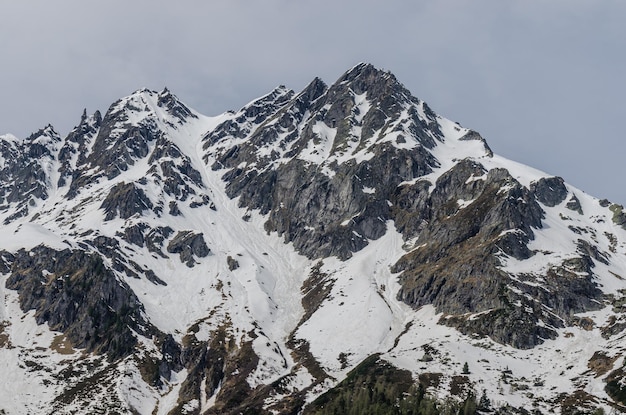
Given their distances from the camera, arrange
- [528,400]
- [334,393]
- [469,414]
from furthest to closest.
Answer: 1. [334,393]
2. [528,400]
3. [469,414]

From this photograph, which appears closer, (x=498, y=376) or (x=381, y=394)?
(x=381, y=394)

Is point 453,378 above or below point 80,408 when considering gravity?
above

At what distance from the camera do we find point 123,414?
7815 inches

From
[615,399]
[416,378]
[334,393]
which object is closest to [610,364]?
[615,399]

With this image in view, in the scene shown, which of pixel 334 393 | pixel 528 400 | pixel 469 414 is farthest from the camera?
pixel 334 393

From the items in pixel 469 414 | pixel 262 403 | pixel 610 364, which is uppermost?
pixel 610 364

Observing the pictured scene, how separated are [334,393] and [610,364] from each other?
8899 centimetres

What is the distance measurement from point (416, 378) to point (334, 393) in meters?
27.7

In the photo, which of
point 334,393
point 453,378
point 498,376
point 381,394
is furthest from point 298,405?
point 498,376

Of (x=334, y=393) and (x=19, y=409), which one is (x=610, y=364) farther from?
(x=19, y=409)

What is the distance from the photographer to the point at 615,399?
563ft

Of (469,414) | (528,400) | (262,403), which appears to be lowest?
(262,403)

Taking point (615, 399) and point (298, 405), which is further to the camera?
point (298, 405)

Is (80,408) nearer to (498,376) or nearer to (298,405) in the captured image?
(298,405)
